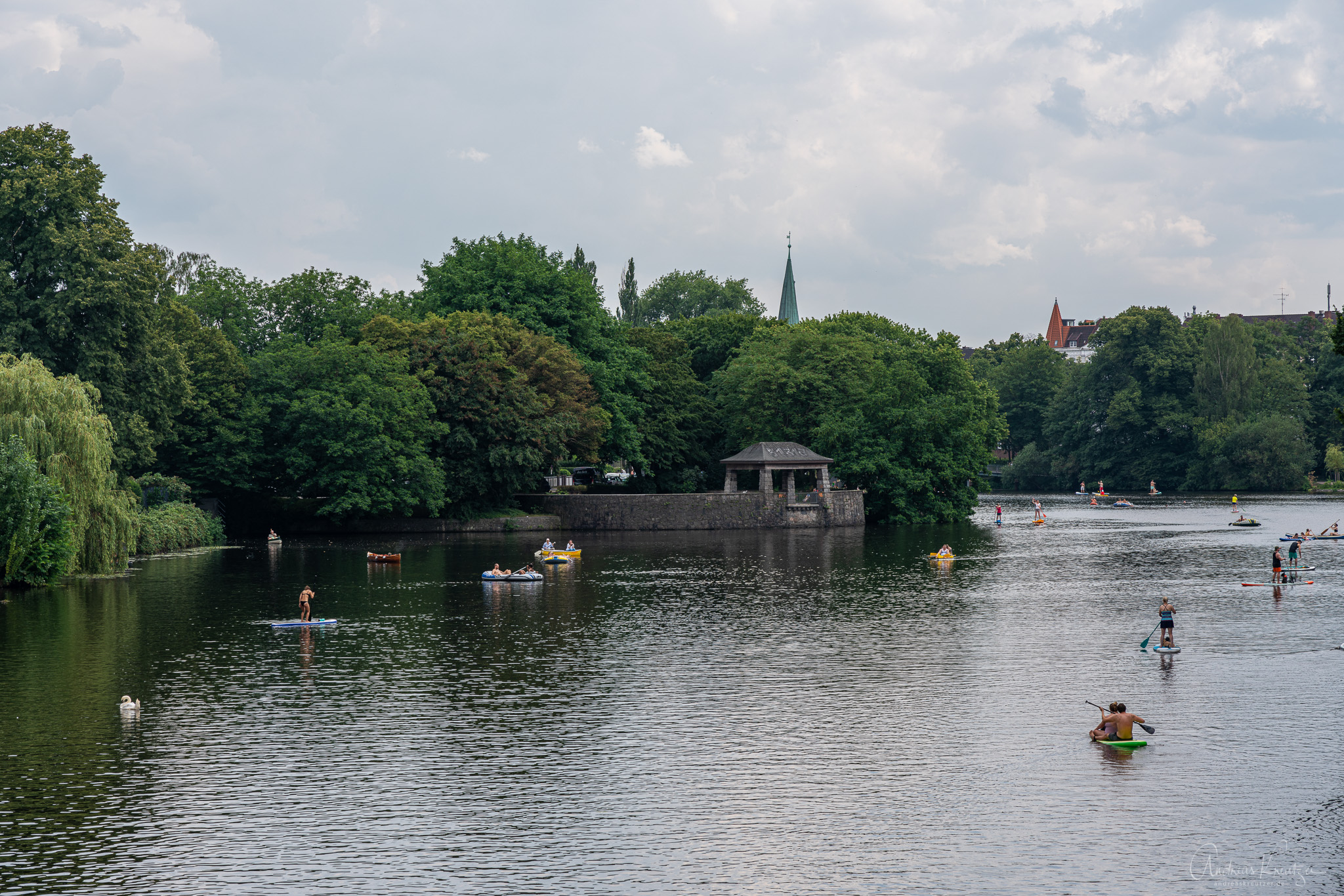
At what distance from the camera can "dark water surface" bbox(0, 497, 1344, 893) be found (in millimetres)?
20344

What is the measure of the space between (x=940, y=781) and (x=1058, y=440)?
14853cm

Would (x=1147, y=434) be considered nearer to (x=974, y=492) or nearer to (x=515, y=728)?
(x=974, y=492)

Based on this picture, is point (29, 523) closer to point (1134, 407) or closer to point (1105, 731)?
point (1105, 731)

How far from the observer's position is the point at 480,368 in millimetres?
88250

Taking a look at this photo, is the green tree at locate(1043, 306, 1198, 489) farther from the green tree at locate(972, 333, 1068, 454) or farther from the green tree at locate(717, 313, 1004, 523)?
the green tree at locate(717, 313, 1004, 523)

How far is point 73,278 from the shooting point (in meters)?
64.5

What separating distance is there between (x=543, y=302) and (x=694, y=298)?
8716 centimetres

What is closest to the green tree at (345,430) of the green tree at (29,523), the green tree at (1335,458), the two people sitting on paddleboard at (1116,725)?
the green tree at (29,523)

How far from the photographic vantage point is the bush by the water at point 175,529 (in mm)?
69000

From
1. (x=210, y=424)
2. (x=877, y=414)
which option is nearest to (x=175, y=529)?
(x=210, y=424)

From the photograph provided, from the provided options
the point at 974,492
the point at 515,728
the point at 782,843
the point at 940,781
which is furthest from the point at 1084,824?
the point at 974,492

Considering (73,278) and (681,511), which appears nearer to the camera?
(73,278)

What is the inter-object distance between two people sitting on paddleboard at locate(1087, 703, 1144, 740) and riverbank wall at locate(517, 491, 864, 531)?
220 feet

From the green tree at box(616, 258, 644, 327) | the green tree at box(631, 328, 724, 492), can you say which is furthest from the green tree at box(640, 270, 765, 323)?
the green tree at box(631, 328, 724, 492)
